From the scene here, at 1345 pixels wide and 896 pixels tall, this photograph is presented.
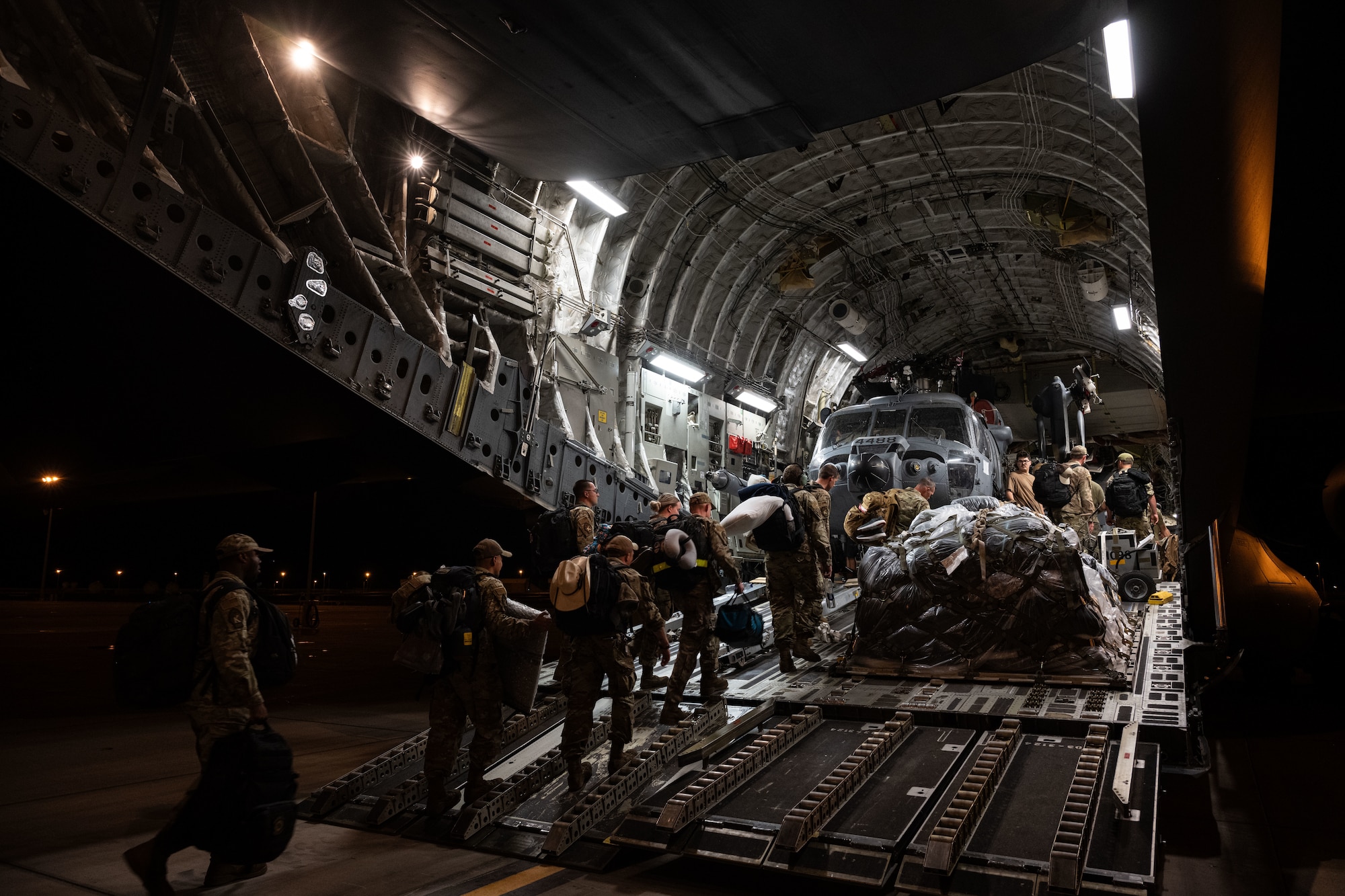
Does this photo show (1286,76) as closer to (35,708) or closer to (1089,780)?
(1089,780)

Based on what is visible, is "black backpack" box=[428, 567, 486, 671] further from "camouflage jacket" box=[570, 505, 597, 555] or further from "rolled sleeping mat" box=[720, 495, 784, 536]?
"rolled sleeping mat" box=[720, 495, 784, 536]

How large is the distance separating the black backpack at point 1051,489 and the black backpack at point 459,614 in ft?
26.3

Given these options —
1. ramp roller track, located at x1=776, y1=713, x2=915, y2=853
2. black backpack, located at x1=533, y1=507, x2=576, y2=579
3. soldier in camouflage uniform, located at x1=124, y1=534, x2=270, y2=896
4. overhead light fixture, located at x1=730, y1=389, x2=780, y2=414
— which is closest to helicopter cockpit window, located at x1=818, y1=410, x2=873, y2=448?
overhead light fixture, located at x1=730, y1=389, x2=780, y2=414

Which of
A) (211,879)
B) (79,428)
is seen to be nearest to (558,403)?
(79,428)

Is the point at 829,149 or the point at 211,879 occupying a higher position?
the point at 829,149

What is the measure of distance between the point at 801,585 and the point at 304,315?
509cm

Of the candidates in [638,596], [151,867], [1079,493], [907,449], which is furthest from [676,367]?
[151,867]

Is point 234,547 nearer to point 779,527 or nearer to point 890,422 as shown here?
point 779,527

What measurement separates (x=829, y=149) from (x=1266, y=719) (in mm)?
11962

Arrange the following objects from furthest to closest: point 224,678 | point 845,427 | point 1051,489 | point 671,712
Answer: point 845,427, point 1051,489, point 671,712, point 224,678

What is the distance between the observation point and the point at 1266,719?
6473mm

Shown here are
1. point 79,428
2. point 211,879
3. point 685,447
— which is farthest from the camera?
point 685,447

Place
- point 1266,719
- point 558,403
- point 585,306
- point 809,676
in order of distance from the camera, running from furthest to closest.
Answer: point 585,306 → point 558,403 → point 1266,719 → point 809,676

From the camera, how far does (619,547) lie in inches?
177
